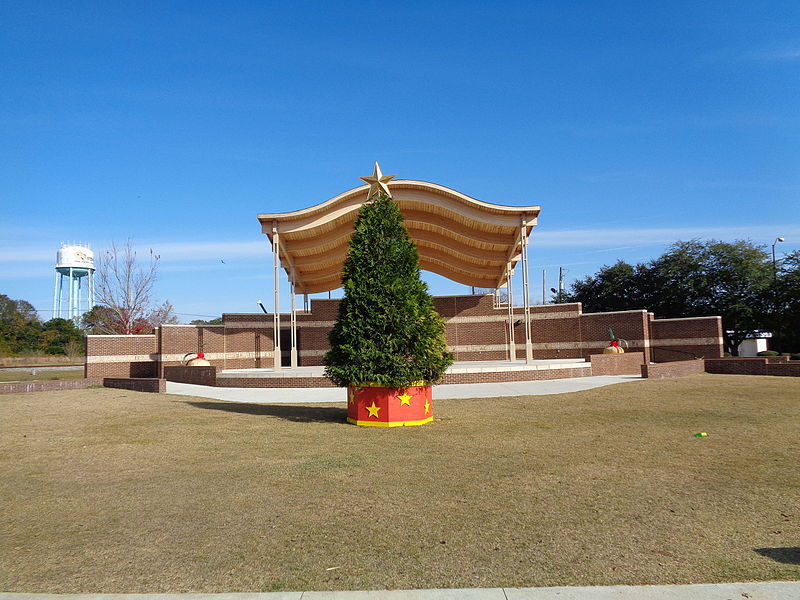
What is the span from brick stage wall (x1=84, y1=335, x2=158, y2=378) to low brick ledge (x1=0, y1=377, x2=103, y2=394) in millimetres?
9337

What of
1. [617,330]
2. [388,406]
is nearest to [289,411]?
[388,406]

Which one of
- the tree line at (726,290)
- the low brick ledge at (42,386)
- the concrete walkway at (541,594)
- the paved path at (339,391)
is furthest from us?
the tree line at (726,290)

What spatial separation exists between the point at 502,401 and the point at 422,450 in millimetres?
7687

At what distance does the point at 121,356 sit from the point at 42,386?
37.1 feet

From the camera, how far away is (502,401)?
1628 cm

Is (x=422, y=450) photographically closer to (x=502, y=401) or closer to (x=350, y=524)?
(x=350, y=524)

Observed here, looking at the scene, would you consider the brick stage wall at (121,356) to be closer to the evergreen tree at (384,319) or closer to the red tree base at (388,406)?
the evergreen tree at (384,319)

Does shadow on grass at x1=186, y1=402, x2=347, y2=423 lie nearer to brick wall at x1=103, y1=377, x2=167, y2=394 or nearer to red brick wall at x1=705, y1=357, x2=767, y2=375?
brick wall at x1=103, y1=377, x2=167, y2=394

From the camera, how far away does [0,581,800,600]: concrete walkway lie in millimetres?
3754

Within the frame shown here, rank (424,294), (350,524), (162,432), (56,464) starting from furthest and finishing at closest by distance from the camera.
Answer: (424,294), (162,432), (56,464), (350,524)

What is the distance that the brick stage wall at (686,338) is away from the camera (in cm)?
3160

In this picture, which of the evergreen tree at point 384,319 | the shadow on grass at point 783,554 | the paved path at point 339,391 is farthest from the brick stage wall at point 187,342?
the shadow on grass at point 783,554

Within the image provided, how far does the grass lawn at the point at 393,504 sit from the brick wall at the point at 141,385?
7525 mm

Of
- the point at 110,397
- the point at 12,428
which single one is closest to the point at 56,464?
the point at 12,428
